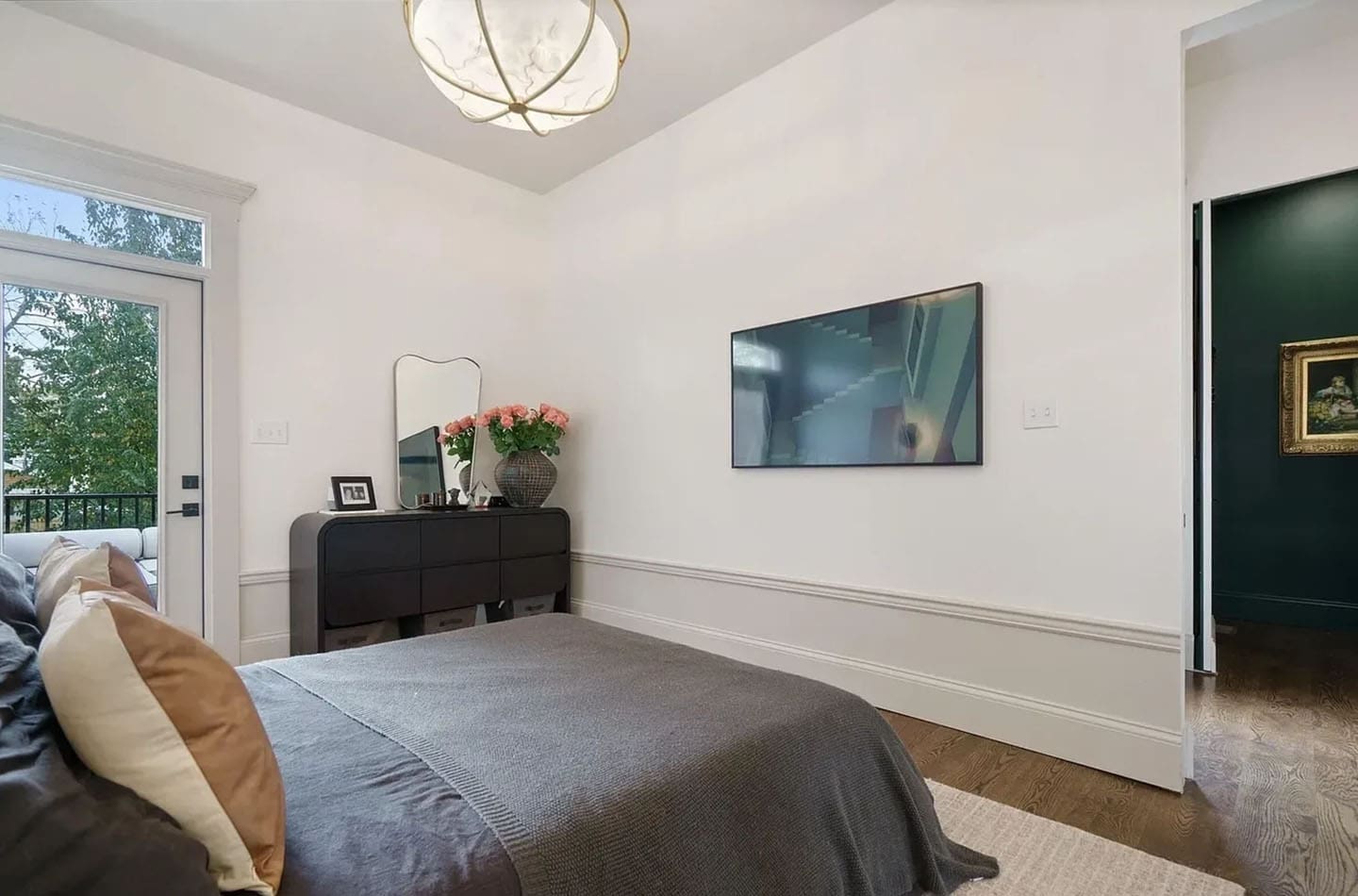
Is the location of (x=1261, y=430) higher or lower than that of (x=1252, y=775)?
higher

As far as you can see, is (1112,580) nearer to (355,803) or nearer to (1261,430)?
(355,803)

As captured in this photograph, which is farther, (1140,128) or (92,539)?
(92,539)

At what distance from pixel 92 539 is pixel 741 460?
9.73 ft

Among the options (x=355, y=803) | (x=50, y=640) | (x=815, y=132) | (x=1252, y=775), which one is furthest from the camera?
(x=815, y=132)

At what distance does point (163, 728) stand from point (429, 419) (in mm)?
3394

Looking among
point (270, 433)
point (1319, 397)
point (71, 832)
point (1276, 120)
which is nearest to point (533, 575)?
point (270, 433)

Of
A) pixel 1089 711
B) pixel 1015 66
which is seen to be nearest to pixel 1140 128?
pixel 1015 66

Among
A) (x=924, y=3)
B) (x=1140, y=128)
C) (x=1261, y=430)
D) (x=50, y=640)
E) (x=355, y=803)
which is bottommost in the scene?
(x=355, y=803)

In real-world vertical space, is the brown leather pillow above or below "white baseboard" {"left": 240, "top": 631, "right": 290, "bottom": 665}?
above

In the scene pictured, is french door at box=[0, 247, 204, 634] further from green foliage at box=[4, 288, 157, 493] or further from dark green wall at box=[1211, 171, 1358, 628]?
dark green wall at box=[1211, 171, 1358, 628]

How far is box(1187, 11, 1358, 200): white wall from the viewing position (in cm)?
273

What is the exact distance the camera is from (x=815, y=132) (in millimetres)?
3137

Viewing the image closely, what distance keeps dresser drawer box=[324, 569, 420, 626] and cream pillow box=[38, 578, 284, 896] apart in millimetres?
2452

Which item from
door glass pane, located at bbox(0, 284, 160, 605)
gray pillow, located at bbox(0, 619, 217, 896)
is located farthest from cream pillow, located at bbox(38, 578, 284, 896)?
door glass pane, located at bbox(0, 284, 160, 605)
